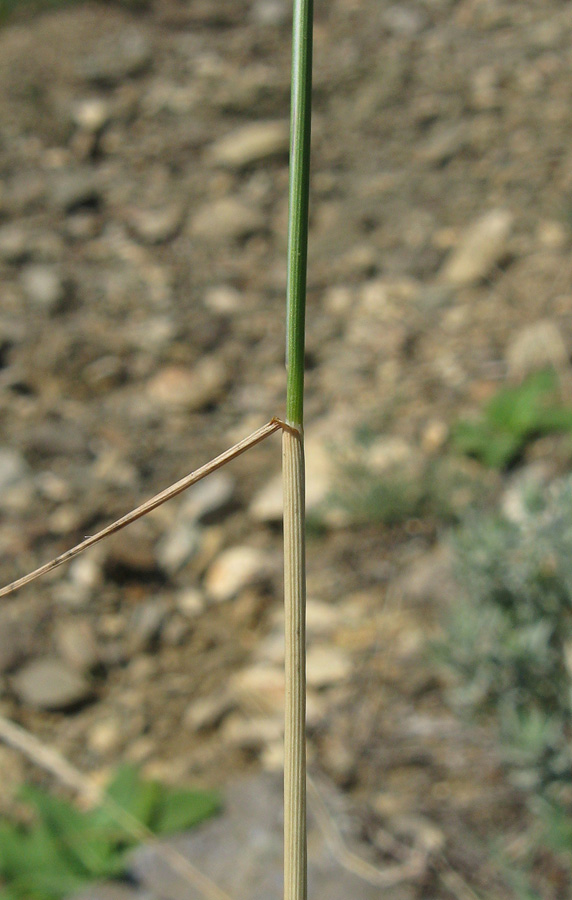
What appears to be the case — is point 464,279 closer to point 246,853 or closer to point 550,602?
point 550,602

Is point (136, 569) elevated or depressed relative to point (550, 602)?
elevated

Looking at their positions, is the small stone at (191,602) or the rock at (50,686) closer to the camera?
the rock at (50,686)

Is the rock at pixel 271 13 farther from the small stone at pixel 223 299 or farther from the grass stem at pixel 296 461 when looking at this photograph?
the grass stem at pixel 296 461

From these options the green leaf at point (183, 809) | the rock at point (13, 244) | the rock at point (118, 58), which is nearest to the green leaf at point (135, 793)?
the green leaf at point (183, 809)

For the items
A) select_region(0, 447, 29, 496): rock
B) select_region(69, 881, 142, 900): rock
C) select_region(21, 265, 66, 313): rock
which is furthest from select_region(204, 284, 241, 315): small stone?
select_region(69, 881, 142, 900): rock

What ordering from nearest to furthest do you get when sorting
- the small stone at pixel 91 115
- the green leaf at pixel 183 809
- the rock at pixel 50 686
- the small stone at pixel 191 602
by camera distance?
the green leaf at pixel 183 809, the rock at pixel 50 686, the small stone at pixel 191 602, the small stone at pixel 91 115

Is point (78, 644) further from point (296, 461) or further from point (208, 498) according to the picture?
point (296, 461)

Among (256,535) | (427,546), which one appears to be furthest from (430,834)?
(256,535)
